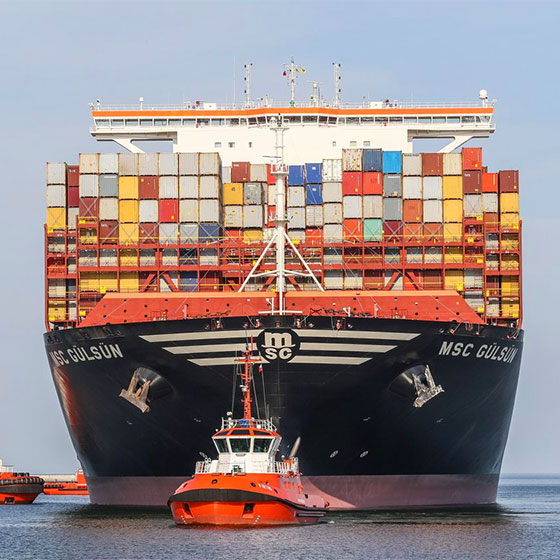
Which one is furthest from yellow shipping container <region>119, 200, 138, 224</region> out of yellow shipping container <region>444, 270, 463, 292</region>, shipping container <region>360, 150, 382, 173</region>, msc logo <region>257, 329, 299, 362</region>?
msc logo <region>257, 329, 299, 362</region>

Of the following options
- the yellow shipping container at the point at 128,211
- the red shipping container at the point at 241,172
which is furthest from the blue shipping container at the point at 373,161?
the yellow shipping container at the point at 128,211

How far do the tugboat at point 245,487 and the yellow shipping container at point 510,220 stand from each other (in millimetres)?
18432

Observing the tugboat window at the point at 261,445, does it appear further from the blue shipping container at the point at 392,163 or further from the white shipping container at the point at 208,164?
the blue shipping container at the point at 392,163

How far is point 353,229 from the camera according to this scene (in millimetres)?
59594

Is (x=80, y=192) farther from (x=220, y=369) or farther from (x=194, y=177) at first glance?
(x=220, y=369)

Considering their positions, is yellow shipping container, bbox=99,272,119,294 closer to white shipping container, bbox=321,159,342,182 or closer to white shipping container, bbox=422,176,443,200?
white shipping container, bbox=321,159,342,182

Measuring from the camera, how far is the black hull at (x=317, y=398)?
49.0 meters

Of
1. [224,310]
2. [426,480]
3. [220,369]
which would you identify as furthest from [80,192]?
[426,480]

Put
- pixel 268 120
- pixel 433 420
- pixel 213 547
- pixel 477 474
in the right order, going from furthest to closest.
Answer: pixel 268 120
pixel 477 474
pixel 433 420
pixel 213 547

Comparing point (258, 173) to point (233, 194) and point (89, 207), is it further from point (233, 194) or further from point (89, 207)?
point (89, 207)

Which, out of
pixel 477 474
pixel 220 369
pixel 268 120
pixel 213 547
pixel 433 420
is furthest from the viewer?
pixel 268 120

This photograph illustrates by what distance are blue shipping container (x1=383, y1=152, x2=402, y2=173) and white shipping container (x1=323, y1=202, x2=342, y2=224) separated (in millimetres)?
2628

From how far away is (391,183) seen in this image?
60.4 meters

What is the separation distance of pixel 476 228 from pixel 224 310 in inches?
500
